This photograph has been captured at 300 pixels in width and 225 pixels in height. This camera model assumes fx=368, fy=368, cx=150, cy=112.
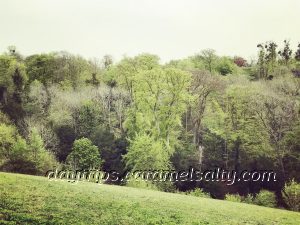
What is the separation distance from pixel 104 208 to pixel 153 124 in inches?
922

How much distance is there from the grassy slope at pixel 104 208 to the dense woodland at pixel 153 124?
1015 cm

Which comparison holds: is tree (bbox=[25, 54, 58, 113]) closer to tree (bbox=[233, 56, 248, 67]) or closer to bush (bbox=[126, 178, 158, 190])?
bush (bbox=[126, 178, 158, 190])

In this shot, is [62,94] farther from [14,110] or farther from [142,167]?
[142,167]

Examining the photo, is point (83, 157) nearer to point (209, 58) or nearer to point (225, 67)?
point (209, 58)

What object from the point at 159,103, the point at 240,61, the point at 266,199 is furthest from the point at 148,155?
the point at 240,61

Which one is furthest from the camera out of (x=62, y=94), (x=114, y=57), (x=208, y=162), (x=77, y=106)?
(x=114, y=57)

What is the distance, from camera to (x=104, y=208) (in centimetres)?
2406

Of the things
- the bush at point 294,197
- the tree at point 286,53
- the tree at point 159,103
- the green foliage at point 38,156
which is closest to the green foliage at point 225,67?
the tree at point 286,53

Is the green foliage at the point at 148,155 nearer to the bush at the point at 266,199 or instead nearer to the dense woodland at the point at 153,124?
the dense woodland at the point at 153,124

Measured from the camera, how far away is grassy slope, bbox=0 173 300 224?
21703mm

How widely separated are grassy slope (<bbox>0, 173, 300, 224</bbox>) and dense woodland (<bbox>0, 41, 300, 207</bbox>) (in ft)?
33.3

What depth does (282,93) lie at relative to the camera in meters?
46.1

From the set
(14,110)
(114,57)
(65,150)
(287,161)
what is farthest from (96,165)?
(114,57)

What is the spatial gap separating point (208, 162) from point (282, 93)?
41.7 ft
